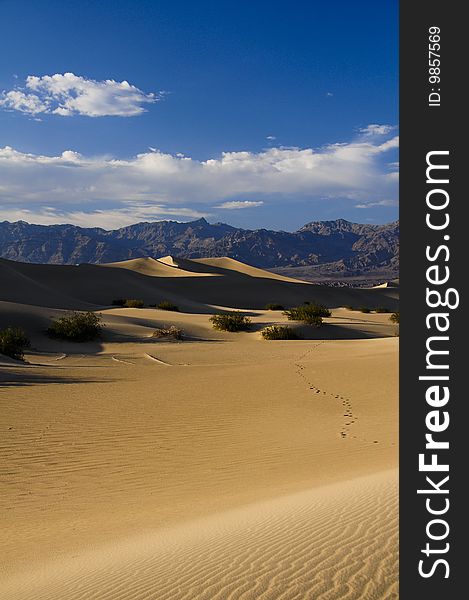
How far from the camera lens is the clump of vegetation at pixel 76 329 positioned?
24875mm

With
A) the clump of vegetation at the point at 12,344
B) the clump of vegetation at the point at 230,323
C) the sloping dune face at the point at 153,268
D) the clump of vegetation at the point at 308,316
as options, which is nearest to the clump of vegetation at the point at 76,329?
the clump of vegetation at the point at 12,344

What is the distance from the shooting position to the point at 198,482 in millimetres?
7586

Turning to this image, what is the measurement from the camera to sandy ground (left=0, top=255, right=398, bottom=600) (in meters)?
4.16

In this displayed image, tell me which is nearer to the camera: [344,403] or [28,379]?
[344,403]

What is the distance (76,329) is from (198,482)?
18.4 meters

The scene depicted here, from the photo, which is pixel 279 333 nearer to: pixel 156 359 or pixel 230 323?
pixel 230 323

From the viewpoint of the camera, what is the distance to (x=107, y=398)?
13.2 m

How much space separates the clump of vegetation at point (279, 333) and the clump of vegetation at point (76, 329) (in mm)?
8079

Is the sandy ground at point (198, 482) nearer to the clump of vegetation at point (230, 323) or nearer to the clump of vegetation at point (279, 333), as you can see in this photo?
the clump of vegetation at point (279, 333)

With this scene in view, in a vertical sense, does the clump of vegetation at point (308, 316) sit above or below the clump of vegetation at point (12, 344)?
above

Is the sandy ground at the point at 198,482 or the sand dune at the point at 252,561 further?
the sandy ground at the point at 198,482

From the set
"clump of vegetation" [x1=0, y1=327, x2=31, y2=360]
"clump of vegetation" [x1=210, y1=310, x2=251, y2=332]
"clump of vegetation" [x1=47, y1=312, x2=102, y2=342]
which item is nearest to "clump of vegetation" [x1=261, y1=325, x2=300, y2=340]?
"clump of vegetation" [x1=210, y1=310, x2=251, y2=332]

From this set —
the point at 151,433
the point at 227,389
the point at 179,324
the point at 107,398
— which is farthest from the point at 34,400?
the point at 179,324

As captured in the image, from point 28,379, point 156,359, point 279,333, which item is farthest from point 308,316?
point 28,379
